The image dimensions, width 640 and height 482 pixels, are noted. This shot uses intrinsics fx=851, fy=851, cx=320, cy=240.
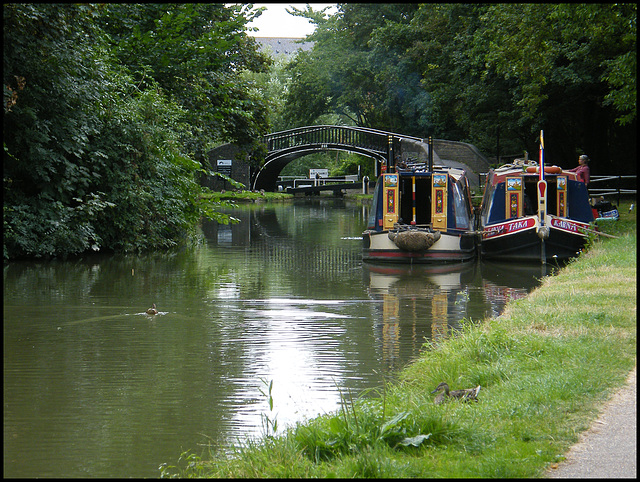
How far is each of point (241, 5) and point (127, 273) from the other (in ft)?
49.4

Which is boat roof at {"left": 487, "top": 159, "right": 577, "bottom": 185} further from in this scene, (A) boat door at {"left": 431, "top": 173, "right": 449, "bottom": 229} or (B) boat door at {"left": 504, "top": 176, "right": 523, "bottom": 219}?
(A) boat door at {"left": 431, "top": 173, "right": 449, "bottom": 229}

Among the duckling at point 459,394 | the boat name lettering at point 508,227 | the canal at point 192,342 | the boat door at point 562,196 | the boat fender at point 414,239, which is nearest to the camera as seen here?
the duckling at point 459,394

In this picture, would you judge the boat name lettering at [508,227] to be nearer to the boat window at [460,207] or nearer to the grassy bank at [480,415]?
the boat window at [460,207]

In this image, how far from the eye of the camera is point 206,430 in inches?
275

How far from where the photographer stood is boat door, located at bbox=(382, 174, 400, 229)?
66.8ft

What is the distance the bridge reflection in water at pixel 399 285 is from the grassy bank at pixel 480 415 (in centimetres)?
159

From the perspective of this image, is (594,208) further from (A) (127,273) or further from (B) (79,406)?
(B) (79,406)

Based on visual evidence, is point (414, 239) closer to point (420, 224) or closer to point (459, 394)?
point (420, 224)

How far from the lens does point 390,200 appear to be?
67.2 feet

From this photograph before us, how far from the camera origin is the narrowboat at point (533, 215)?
19.0m

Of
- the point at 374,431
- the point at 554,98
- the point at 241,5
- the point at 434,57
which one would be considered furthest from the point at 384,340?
the point at 434,57

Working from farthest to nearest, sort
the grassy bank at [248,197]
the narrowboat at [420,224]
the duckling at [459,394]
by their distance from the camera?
the grassy bank at [248,197] < the narrowboat at [420,224] < the duckling at [459,394]

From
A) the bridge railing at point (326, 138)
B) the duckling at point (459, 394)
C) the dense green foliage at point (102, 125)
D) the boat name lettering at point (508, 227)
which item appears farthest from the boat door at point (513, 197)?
the bridge railing at point (326, 138)

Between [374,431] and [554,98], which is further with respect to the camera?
[554,98]
